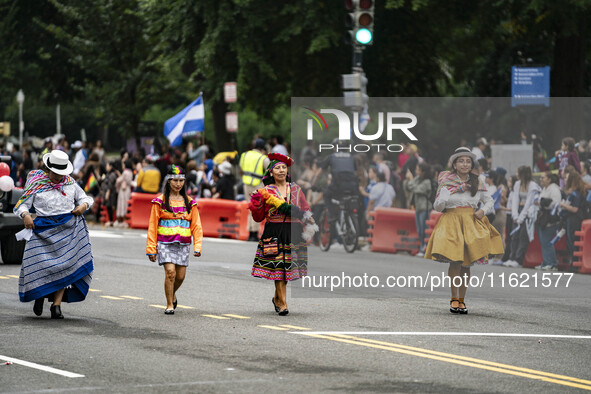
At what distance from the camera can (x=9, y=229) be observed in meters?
17.6

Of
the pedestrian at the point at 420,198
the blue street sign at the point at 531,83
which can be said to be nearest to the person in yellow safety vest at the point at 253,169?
the pedestrian at the point at 420,198

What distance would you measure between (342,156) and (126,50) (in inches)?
816

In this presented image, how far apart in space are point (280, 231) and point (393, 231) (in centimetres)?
878

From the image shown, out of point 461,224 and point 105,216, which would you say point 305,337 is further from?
point 105,216

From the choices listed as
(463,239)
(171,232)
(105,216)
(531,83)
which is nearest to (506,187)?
(531,83)

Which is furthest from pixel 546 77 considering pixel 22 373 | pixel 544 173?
pixel 22 373

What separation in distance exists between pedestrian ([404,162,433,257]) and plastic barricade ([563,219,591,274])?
2.66 metres

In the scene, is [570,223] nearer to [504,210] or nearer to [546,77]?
[504,210]

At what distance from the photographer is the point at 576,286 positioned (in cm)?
1656

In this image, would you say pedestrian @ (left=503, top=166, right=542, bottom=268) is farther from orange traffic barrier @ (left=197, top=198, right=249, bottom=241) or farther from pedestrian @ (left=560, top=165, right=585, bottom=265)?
orange traffic barrier @ (left=197, top=198, right=249, bottom=241)

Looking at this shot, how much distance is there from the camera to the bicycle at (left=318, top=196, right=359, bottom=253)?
20.2 metres

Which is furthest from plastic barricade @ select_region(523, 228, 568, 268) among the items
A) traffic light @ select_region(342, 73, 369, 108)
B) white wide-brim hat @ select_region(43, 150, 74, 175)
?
white wide-brim hat @ select_region(43, 150, 74, 175)

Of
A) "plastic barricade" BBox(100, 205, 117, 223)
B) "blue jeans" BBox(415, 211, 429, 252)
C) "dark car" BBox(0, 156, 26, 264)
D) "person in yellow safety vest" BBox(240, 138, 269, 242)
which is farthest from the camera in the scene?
"plastic barricade" BBox(100, 205, 117, 223)

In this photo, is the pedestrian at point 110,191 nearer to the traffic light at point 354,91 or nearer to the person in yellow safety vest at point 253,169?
the person in yellow safety vest at point 253,169
